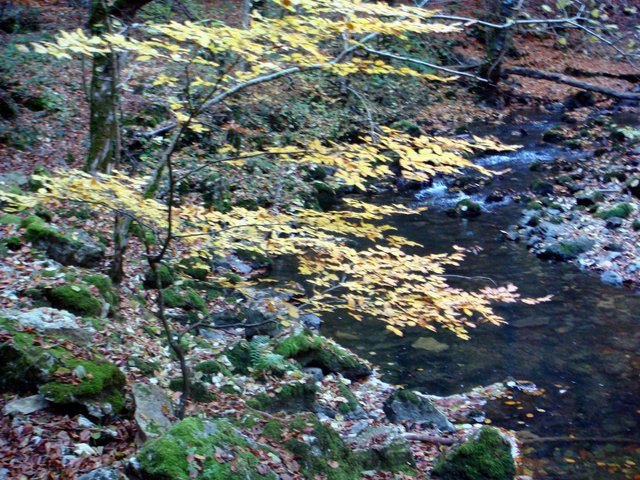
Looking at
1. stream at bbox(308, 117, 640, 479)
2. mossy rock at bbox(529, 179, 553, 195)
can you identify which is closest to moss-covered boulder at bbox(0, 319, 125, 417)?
stream at bbox(308, 117, 640, 479)

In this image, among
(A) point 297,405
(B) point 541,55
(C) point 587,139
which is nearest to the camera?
(A) point 297,405

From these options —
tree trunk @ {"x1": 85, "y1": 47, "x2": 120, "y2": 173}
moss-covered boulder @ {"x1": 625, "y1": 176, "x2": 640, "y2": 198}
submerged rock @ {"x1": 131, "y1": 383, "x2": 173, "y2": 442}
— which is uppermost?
tree trunk @ {"x1": 85, "y1": 47, "x2": 120, "y2": 173}

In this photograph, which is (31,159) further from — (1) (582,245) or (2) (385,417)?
(1) (582,245)

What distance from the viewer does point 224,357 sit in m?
7.41

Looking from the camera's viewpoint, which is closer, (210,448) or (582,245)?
(210,448)

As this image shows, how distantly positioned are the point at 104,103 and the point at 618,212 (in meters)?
10.9

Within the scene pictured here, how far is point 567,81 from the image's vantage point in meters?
24.1

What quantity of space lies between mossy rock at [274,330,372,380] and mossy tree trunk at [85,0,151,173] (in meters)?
3.38

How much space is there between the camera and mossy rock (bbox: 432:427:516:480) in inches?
220

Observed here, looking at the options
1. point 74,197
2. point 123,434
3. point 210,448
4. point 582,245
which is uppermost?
point 74,197

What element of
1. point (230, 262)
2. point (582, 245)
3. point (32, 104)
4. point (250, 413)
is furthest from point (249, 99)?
point (250, 413)

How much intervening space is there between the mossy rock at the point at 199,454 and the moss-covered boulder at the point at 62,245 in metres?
4.58

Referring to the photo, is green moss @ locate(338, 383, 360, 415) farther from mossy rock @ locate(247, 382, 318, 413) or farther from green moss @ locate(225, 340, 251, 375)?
green moss @ locate(225, 340, 251, 375)

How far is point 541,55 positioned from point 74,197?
28.6 metres
